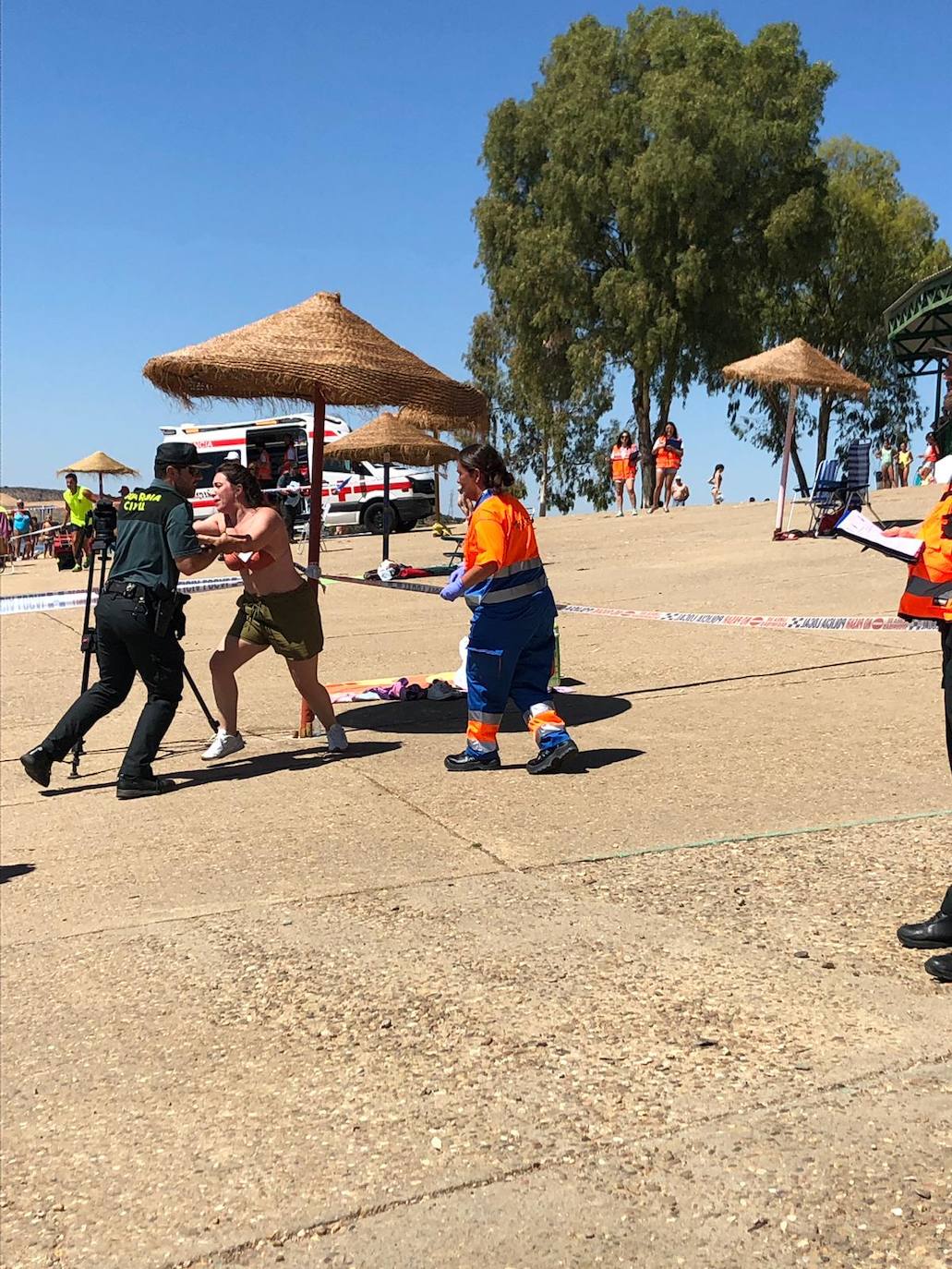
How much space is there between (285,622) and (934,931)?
13.3 feet

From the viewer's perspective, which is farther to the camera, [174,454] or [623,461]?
[623,461]

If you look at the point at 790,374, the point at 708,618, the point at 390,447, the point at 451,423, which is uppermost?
the point at 790,374

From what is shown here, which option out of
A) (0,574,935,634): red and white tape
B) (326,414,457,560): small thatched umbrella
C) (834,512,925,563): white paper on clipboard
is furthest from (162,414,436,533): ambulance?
(834,512,925,563): white paper on clipboard

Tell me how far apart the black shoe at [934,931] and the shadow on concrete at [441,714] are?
12.6ft

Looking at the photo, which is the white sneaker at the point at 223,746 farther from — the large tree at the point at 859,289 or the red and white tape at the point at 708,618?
the large tree at the point at 859,289

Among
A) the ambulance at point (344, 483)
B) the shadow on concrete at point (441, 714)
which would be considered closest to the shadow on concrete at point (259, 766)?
the shadow on concrete at point (441, 714)

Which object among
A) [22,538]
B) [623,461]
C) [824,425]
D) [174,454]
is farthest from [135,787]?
[824,425]

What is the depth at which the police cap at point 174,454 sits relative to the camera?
6.28 meters

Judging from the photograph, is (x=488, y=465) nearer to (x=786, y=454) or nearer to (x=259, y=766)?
(x=259, y=766)

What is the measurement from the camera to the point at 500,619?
6062mm

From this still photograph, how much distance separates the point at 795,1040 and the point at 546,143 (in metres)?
34.8

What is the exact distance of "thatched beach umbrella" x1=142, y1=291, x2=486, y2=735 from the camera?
22.6 feet

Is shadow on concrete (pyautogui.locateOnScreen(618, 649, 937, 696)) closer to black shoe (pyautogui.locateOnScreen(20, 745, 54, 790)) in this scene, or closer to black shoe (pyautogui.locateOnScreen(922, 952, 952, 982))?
black shoe (pyautogui.locateOnScreen(20, 745, 54, 790))

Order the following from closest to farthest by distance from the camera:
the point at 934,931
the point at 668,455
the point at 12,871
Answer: the point at 934,931 < the point at 12,871 < the point at 668,455
